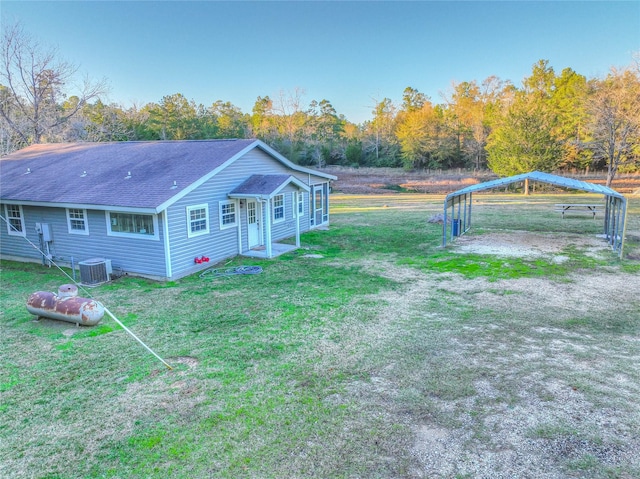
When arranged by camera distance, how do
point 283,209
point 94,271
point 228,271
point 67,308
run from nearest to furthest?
point 67,308 → point 94,271 → point 228,271 → point 283,209

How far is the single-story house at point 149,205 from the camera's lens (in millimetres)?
10008

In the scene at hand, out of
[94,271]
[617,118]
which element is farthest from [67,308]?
[617,118]

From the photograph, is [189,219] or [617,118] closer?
[189,219]

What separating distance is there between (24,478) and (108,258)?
7.77m

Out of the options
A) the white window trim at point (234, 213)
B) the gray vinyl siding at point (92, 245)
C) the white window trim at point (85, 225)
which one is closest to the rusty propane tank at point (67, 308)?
the gray vinyl siding at point (92, 245)

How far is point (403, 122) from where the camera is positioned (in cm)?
6016

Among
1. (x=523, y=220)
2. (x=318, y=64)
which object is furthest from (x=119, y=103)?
(x=523, y=220)

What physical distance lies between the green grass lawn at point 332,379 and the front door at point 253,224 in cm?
302

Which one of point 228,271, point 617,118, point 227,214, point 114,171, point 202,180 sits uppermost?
point 617,118

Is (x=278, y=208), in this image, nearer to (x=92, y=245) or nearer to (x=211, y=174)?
(x=211, y=174)

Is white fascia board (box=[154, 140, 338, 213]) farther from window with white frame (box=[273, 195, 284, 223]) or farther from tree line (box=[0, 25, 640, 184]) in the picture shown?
tree line (box=[0, 25, 640, 184])

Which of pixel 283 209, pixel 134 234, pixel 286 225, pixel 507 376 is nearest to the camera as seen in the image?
pixel 507 376

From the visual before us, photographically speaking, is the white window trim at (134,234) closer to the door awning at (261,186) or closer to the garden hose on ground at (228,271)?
the garden hose on ground at (228,271)

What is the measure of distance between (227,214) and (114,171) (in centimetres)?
356
